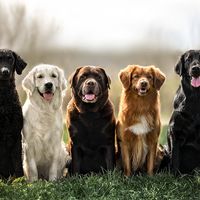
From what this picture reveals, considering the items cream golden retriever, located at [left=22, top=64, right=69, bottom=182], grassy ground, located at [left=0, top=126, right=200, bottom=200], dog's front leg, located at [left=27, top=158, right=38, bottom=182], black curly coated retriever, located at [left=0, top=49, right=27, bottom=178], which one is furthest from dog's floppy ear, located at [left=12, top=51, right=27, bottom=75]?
grassy ground, located at [left=0, top=126, right=200, bottom=200]

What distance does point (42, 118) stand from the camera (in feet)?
23.4

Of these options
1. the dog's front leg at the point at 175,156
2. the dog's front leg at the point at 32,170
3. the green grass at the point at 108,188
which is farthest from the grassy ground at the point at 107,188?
the dog's front leg at the point at 32,170

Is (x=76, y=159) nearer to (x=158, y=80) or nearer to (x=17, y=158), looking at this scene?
(x=17, y=158)

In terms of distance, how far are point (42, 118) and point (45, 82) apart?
46 cm

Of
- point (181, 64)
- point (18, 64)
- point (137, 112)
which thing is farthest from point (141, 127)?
point (18, 64)

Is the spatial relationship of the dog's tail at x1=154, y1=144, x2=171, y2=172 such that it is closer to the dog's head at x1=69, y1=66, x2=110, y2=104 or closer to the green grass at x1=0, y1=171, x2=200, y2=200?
the green grass at x1=0, y1=171, x2=200, y2=200

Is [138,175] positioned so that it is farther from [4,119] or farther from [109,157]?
[4,119]

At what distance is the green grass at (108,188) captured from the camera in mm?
6402

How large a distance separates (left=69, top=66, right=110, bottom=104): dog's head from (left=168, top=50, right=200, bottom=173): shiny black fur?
922 millimetres

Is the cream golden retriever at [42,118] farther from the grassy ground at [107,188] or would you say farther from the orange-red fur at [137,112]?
the orange-red fur at [137,112]

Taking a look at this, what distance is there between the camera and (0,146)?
23.2ft

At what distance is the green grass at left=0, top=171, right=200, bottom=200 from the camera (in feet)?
21.0

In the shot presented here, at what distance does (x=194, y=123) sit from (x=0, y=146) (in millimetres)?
2421

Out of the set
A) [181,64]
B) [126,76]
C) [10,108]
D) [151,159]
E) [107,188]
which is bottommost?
[107,188]
